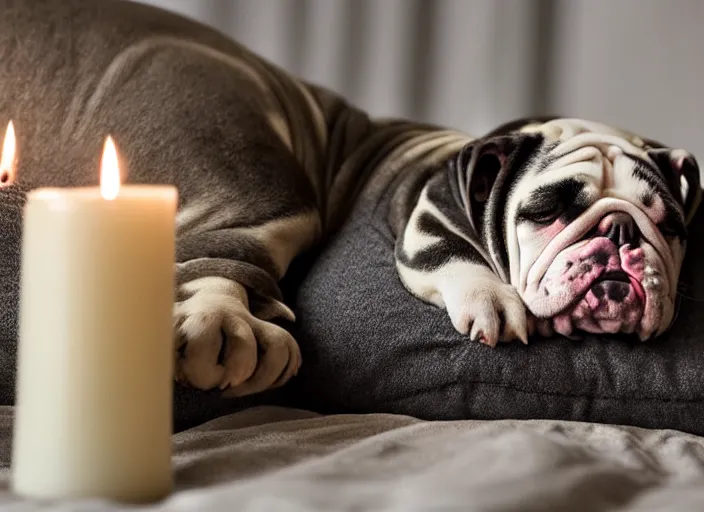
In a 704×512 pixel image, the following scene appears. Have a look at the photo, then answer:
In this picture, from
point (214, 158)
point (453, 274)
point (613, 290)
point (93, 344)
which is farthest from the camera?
point (214, 158)

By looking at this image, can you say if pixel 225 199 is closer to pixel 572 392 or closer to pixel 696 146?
pixel 572 392

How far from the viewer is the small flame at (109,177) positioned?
66 centimetres

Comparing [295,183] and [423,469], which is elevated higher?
[295,183]

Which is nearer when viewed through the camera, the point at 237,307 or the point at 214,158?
the point at 237,307

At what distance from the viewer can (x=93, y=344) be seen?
650 millimetres

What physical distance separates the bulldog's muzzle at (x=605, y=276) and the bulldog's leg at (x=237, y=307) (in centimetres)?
32

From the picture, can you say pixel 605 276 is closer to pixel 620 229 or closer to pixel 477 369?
pixel 620 229

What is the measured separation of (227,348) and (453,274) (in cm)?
38

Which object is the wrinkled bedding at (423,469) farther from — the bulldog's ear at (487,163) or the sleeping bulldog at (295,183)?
the bulldog's ear at (487,163)

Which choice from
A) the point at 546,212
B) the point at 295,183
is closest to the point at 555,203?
the point at 546,212

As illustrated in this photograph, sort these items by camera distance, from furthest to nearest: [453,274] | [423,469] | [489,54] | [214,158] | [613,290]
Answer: [489,54], [214,158], [453,274], [613,290], [423,469]

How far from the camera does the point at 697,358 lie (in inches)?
45.6

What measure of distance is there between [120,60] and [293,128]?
299mm

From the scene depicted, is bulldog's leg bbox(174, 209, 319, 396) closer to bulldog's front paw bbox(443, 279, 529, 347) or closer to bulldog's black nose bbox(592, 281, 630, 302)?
Answer: bulldog's front paw bbox(443, 279, 529, 347)
